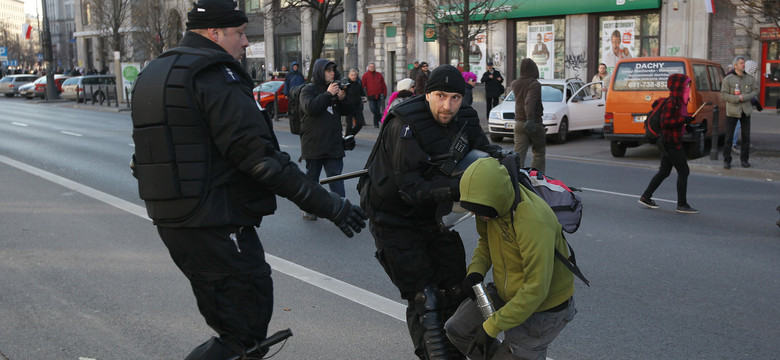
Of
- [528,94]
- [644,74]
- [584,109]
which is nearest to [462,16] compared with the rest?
[584,109]

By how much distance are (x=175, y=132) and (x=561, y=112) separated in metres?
15.2

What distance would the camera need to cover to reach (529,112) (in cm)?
1052

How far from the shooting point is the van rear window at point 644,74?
47.3ft

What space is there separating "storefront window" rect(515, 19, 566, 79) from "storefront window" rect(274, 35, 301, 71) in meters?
16.0

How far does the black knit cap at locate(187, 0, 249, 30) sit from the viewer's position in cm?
315

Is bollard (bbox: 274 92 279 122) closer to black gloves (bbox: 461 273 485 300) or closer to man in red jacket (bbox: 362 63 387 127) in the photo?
man in red jacket (bbox: 362 63 387 127)

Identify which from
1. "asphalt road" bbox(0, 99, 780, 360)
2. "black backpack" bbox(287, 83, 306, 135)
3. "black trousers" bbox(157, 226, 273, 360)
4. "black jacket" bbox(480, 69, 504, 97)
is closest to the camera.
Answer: "black trousers" bbox(157, 226, 273, 360)

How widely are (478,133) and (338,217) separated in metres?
0.96

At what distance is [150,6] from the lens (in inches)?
1740

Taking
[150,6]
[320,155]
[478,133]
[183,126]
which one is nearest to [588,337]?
[478,133]

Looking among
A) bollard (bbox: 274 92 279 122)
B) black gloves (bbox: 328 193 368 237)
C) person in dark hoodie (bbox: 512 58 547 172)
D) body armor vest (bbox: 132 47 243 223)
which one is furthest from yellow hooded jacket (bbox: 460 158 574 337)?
bollard (bbox: 274 92 279 122)

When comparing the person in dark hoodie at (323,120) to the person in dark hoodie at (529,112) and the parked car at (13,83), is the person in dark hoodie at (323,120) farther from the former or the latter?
the parked car at (13,83)

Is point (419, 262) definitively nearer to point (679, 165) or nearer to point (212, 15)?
point (212, 15)

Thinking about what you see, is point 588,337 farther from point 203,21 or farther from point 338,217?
point 203,21
